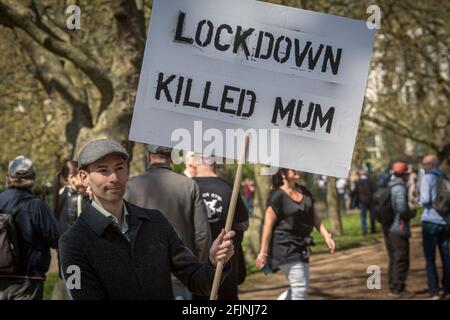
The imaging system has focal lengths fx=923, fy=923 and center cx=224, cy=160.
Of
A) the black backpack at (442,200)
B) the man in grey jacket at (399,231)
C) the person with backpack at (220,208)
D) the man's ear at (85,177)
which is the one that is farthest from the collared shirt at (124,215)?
the man in grey jacket at (399,231)

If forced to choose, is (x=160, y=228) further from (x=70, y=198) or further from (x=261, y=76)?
(x=70, y=198)

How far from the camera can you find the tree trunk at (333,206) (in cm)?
2470

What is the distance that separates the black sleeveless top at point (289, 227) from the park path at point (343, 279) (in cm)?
374

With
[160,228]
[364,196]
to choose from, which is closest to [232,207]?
[160,228]

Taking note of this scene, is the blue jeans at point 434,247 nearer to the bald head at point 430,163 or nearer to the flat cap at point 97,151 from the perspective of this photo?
the bald head at point 430,163

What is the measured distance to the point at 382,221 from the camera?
508 inches

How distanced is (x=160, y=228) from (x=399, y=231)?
885cm

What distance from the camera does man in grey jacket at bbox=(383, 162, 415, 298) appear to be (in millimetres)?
12577

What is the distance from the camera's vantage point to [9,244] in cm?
716

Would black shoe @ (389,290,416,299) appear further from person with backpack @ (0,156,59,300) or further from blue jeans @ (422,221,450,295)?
person with backpack @ (0,156,59,300)

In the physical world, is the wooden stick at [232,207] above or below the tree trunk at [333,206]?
below

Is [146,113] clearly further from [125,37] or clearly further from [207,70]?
[125,37]

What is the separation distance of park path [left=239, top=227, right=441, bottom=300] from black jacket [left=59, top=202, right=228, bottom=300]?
886 centimetres
